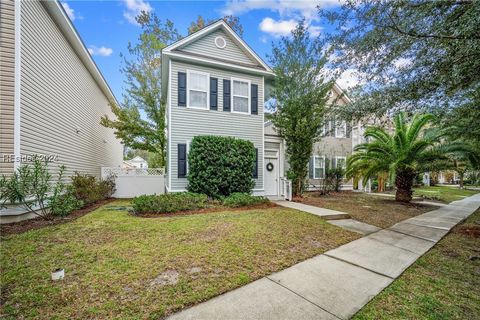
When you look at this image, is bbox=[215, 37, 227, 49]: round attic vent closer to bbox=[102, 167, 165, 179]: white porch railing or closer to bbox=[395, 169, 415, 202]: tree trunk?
bbox=[102, 167, 165, 179]: white porch railing

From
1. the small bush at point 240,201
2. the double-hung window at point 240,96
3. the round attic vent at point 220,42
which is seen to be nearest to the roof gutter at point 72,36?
the round attic vent at point 220,42

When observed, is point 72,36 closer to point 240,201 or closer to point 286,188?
point 240,201

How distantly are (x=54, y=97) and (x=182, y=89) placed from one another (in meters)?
4.71

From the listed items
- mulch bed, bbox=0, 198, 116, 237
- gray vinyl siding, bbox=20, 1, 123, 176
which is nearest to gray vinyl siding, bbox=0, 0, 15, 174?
gray vinyl siding, bbox=20, 1, 123, 176

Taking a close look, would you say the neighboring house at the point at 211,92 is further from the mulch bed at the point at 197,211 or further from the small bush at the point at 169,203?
the mulch bed at the point at 197,211

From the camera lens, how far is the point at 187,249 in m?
4.18

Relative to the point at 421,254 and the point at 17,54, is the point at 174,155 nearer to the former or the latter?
the point at 17,54

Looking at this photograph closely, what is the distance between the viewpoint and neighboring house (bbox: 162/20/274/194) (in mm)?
9820

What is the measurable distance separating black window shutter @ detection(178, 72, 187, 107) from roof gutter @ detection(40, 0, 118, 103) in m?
4.30

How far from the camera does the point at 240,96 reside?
1099 cm

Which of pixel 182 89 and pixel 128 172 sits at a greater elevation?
pixel 182 89

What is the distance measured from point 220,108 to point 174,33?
11.7 metres

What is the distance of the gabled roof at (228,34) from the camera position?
32.0 feet

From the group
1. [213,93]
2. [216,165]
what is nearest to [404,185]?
[216,165]
